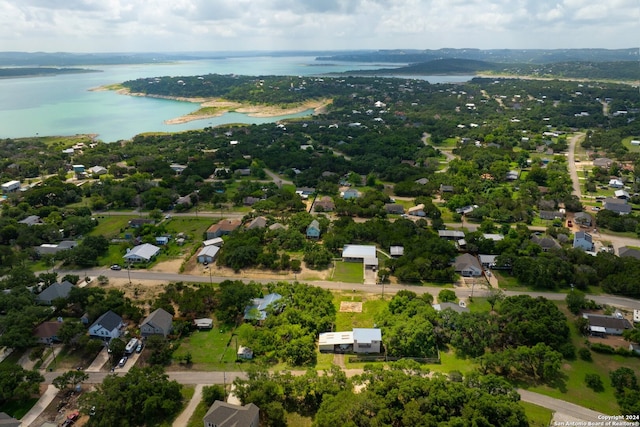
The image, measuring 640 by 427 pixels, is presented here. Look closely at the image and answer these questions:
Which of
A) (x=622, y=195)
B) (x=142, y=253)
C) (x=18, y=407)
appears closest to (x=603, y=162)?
(x=622, y=195)

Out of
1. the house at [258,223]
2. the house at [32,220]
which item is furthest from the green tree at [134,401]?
the house at [32,220]

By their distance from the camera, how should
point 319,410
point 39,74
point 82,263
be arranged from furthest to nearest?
point 39,74, point 82,263, point 319,410

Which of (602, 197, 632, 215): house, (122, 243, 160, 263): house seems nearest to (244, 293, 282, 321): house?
(122, 243, 160, 263): house

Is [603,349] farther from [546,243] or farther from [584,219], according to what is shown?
[584,219]

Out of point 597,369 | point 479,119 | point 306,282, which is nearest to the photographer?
point 597,369

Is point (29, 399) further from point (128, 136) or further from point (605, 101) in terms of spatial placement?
point (605, 101)

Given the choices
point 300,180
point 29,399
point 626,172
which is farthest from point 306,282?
point 626,172

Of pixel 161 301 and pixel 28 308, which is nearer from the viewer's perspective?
pixel 28 308
